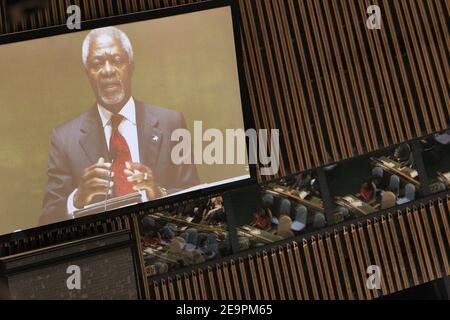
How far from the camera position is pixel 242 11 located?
603 cm

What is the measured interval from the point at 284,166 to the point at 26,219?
2.60m

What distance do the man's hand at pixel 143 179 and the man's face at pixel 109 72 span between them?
584mm

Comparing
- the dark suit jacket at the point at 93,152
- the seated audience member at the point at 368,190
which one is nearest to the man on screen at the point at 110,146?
the dark suit jacket at the point at 93,152

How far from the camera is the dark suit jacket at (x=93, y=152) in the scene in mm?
5711

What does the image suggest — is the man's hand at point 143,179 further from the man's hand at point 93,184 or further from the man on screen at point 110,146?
the man's hand at point 93,184

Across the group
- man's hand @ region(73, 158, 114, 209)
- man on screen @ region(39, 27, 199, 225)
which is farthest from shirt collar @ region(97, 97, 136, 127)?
man's hand @ region(73, 158, 114, 209)

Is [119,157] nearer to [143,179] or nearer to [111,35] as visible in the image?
[143,179]

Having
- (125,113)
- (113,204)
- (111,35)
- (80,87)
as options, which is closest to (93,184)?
(113,204)

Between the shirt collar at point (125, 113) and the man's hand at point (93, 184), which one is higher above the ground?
the shirt collar at point (125, 113)

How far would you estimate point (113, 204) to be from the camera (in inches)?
226

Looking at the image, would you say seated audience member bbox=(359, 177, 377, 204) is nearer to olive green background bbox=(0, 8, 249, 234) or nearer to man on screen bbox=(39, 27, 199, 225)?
olive green background bbox=(0, 8, 249, 234)
